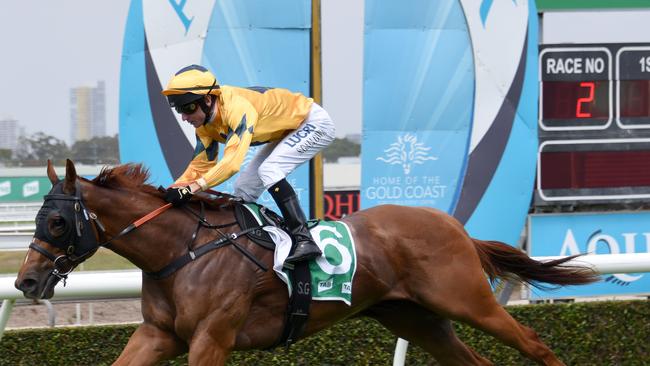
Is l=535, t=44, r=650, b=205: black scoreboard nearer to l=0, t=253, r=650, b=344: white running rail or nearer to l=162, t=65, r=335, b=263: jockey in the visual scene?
l=0, t=253, r=650, b=344: white running rail

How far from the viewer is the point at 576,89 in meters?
6.30

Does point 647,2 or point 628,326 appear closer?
point 628,326

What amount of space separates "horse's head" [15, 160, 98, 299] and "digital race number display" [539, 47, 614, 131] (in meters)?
3.81

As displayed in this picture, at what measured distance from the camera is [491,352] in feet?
15.5

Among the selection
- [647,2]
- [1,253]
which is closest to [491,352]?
[647,2]

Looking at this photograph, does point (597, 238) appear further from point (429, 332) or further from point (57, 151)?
point (57, 151)

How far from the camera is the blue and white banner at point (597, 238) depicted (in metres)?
6.52

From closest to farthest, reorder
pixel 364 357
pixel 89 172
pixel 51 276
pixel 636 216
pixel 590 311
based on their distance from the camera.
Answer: pixel 51 276 < pixel 364 357 < pixel 590 311 < pixel 636 216 < pixel 89 172

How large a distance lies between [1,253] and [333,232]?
5690mm

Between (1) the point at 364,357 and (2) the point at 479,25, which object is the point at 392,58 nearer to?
(2) the point at 479,25

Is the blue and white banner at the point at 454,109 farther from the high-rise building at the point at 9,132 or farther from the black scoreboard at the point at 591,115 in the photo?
the high-rise building at the point at 9,132

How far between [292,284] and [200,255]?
14.4 inches

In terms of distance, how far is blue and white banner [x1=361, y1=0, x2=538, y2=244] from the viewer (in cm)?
612

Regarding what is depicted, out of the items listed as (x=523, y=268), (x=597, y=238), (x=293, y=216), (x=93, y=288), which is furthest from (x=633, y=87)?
(x=93, y=288)
